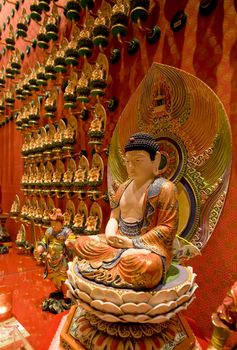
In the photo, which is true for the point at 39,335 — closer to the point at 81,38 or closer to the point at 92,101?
the point at 92,101

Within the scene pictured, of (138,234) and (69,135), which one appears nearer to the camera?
(138,234)

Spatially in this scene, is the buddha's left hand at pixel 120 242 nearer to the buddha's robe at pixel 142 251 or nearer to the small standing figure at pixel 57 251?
the buddha's robe at pixel 142 251

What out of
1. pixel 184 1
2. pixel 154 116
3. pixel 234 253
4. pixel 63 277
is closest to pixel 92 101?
pixel 154 116

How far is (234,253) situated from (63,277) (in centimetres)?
88

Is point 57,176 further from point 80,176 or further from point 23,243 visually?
point 23,243

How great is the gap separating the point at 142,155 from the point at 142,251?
32 centimetres

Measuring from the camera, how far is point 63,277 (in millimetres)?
1397

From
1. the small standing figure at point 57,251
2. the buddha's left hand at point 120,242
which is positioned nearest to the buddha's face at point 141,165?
the buddha's left hand at point 120,242

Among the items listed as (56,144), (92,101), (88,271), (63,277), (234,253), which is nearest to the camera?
(88,271)

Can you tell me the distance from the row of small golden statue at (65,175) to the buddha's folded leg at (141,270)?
93 cm

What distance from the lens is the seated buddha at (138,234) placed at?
719mm

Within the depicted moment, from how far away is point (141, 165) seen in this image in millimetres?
905

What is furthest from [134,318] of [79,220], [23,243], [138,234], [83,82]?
[23,243]

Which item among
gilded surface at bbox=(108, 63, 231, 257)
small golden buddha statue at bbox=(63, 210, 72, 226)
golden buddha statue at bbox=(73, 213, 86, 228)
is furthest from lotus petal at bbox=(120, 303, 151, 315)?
small golden buddha statue at bbox=(63, 210, 72, 226)
